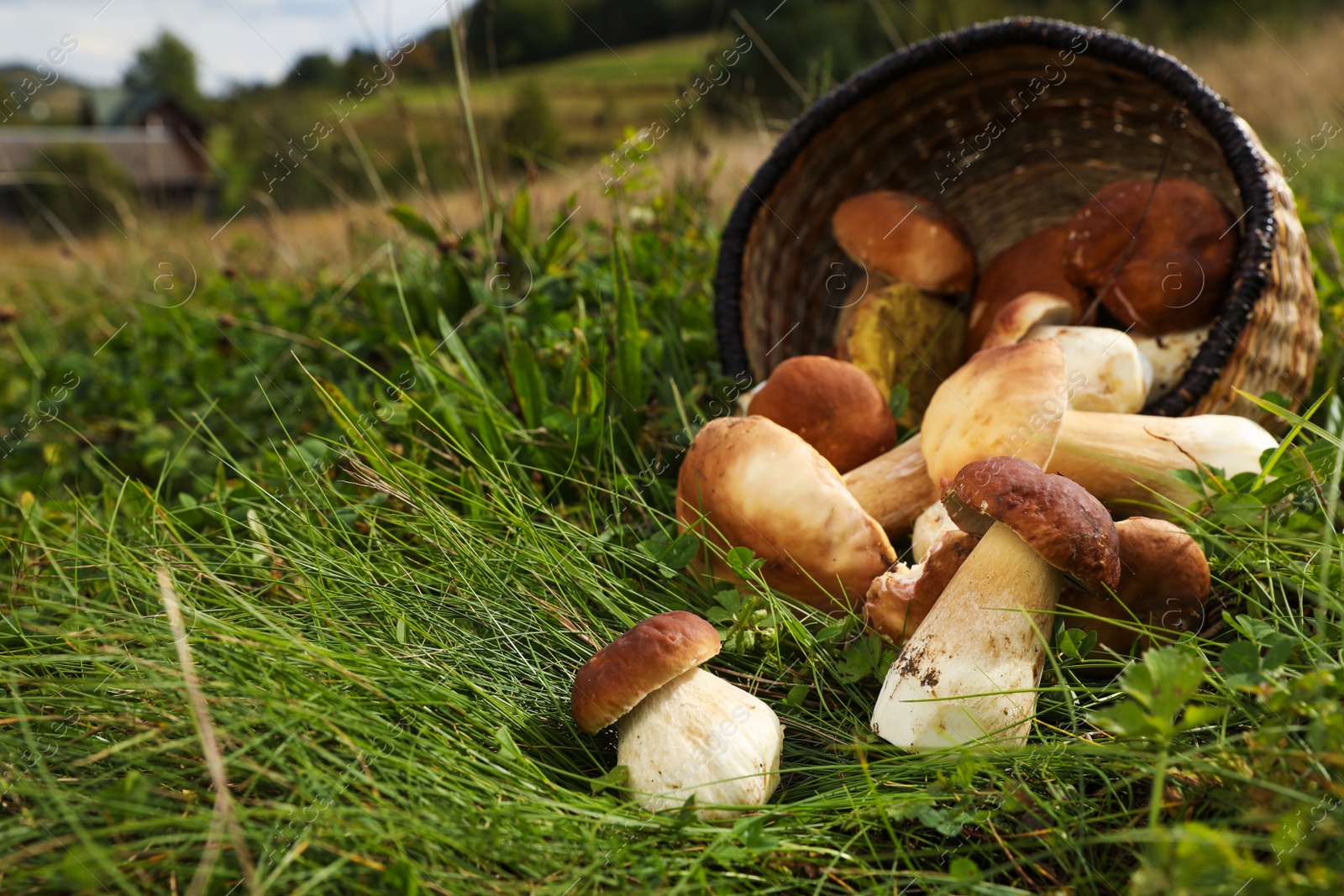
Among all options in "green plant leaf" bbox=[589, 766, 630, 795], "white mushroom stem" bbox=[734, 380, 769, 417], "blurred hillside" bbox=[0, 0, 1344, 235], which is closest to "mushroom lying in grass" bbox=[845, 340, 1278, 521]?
"white mushroom stem" bbox=[734, 380, 769, 417]

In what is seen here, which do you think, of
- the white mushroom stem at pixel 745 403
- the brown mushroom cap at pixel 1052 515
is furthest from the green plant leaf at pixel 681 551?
the brown mushroom cap at pixel 1052 515

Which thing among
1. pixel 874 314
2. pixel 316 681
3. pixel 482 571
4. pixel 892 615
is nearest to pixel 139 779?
pixel 316 681

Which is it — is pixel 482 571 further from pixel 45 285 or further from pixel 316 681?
pixel 45 285

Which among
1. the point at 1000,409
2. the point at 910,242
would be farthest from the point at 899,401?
the point at 1000,409

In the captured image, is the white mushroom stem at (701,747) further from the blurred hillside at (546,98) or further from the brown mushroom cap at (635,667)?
the blurred hillside at (546,98)

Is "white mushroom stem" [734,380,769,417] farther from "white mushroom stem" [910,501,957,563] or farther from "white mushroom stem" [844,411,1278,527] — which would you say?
"white mushroom stem" [910,501,957,563]

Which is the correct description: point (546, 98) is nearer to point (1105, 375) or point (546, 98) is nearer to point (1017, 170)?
point (1017, 170)
